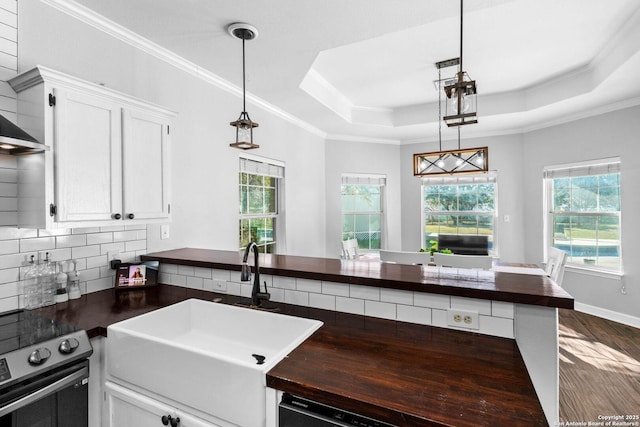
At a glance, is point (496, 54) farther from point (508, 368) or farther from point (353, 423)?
point (353, 423)

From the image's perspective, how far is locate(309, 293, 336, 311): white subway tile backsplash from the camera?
1.60 m

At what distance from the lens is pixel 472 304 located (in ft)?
4.32

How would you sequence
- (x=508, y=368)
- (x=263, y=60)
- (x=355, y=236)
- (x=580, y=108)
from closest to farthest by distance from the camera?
(x=508, y=368) → (x=263, y=60) → (x=580, y=108) → (x=355, y=236)

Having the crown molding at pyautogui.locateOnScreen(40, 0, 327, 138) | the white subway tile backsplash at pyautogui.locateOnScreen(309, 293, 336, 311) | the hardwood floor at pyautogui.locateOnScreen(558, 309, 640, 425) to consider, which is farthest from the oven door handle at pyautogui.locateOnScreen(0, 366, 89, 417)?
the hardwood floor at pyautogui.locateOnScreen(558, 309, 640, 425)

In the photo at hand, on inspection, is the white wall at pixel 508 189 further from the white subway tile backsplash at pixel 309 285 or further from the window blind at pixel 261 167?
the white subway tile backsplash at pixel 309 285

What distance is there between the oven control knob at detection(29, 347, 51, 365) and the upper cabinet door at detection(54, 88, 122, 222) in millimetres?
632

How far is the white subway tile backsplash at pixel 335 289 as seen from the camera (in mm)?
1566

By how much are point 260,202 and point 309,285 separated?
7.63 feet

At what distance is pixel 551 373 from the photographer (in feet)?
3.52

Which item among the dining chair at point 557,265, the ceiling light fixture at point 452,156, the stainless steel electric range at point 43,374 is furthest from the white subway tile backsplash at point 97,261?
the dining chair at point 557,265

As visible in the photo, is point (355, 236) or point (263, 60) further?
point (355, 236)

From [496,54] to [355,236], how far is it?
331cm

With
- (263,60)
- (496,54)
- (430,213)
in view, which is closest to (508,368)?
(263,60)

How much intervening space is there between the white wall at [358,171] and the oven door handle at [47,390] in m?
4.15
